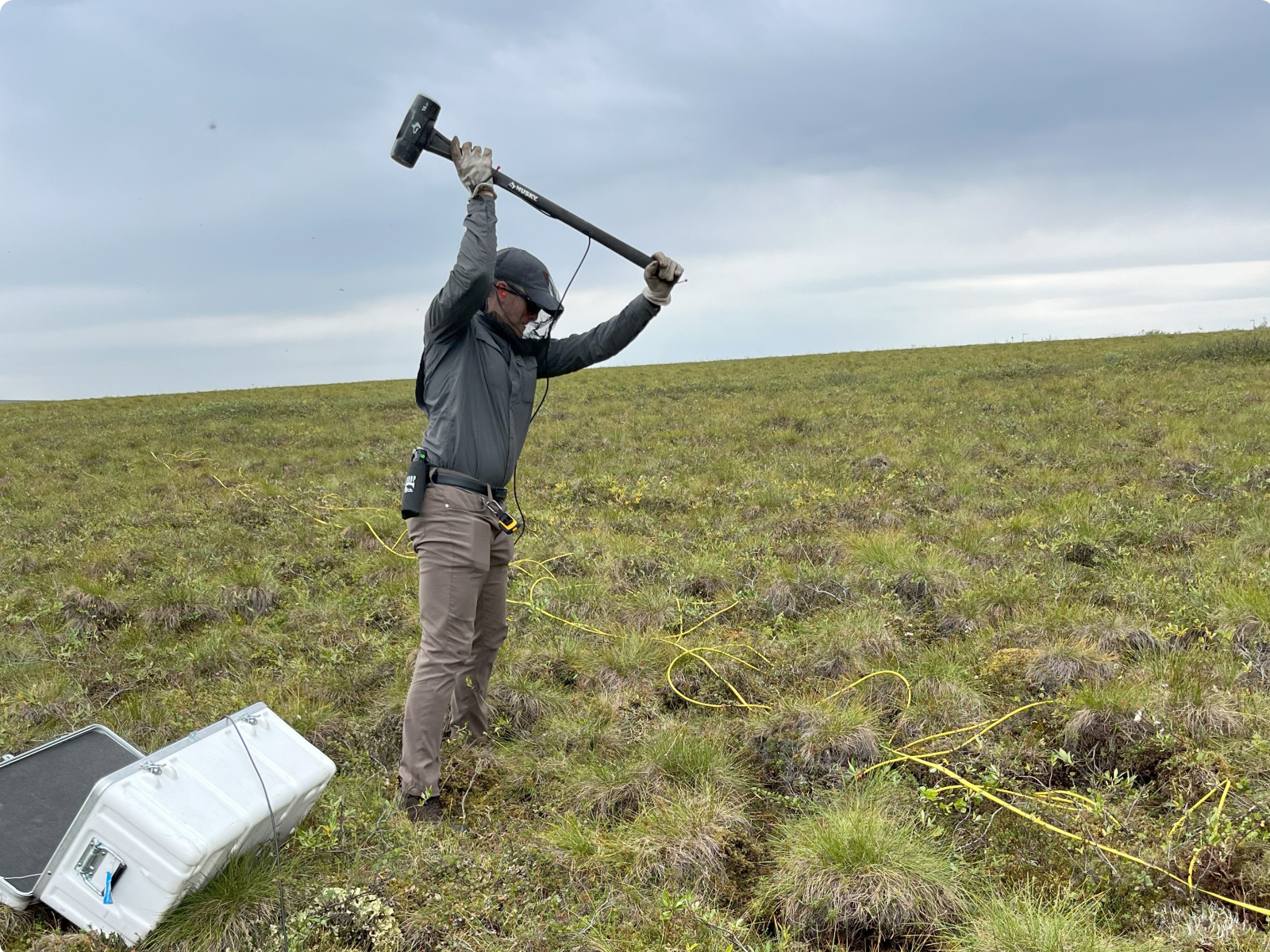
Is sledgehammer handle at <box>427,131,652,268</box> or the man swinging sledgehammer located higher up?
sledgehammer handle at <box>427,131,652,268</box>

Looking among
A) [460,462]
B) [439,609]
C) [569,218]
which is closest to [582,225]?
[569,218]

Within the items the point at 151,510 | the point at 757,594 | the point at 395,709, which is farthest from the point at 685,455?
the point at 395,709

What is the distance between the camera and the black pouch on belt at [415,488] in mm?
Result: 4223

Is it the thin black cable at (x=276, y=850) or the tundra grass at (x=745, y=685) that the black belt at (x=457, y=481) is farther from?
the tundra grass at (x=745, y=685)

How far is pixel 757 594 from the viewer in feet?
23.3

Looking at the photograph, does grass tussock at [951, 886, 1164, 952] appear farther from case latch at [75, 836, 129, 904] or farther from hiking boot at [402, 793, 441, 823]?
case latch at [75, 836, 129, 904]

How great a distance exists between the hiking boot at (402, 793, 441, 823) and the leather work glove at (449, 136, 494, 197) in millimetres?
3050

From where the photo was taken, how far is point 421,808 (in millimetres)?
4234

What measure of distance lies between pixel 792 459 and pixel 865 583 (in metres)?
5.75

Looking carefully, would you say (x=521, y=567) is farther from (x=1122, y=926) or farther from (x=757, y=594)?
(x=1122, y=926)

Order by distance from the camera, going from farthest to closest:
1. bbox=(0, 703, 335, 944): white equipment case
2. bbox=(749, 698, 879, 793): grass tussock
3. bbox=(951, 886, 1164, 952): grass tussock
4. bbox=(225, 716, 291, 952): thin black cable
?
bbox=(749, 698, 879, 793): grass tussock, bbox=(225, 716, 291, 952): thin black cable, bbox=(0, 703, 335, 944): white equipment case, bbox=(951, 886, 1164, 952): grass tussock

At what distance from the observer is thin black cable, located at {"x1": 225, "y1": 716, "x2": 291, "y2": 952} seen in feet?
11.0

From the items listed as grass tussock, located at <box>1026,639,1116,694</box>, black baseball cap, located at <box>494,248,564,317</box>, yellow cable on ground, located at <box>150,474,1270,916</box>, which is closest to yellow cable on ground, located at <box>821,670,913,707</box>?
yellow cable on ground, located at <box>150,474,1270,916</box>

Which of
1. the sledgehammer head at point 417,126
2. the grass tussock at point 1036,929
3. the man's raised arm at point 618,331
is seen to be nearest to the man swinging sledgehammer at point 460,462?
the sledgehammer head at point 417,126
